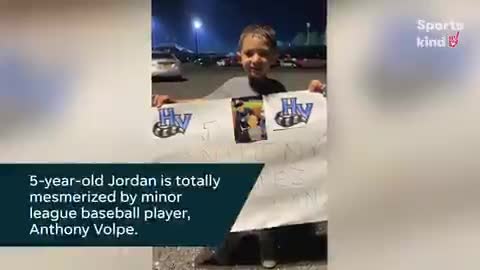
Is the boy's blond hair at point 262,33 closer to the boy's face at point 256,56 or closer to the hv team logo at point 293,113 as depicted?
the boy's face at point 256,56

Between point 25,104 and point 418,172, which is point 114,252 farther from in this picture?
point 418,172

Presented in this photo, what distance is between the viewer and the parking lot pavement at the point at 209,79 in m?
1.69

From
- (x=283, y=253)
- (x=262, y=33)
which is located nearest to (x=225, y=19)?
(x=262, y=33)

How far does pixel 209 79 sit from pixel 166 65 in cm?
11

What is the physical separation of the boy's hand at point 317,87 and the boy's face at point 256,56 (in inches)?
4.4

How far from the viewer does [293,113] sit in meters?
1.70

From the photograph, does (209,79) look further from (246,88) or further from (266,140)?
(266,140)

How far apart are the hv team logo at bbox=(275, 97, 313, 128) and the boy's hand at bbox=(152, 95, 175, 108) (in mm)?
269

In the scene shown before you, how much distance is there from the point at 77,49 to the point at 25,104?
186 millimetres

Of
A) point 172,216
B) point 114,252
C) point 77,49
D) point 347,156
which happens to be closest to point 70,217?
point 114,252

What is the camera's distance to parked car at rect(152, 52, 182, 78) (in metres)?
1.69

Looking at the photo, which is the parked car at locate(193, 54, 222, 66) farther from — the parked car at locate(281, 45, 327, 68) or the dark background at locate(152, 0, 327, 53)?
the parked car at locate(281, 45, 327, 68)

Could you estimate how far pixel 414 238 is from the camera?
1.71 m

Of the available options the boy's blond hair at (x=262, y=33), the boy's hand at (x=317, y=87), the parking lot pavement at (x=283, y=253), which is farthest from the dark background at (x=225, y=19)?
the parking lot pavement at (x=283, y=253)
